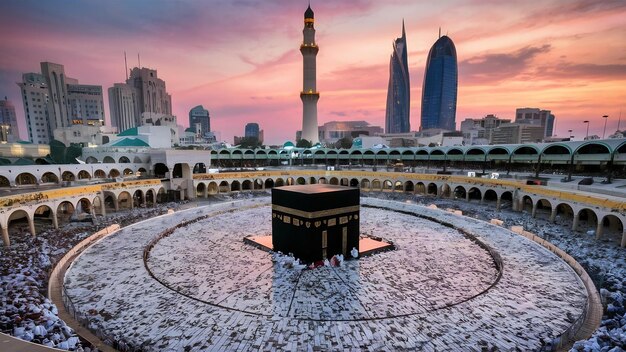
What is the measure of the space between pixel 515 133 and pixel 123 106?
651 feet

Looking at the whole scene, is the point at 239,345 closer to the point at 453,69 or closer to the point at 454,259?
the point at 454,259

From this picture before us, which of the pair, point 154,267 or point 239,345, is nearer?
point 239,345

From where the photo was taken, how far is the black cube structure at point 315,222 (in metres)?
16.3

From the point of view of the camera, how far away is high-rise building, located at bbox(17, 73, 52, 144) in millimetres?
94750

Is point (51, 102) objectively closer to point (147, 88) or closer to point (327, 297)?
point (147, 88)

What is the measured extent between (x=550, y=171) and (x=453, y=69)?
515 ft

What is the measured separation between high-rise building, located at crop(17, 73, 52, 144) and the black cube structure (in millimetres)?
118413

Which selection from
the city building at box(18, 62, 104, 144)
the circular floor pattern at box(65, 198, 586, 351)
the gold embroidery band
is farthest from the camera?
the city building at box(18, 62, 104, 144)

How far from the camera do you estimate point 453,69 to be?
17350 cm

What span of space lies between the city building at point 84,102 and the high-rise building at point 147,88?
31.3 meters

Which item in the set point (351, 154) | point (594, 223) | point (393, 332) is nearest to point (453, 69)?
point (351, 154)

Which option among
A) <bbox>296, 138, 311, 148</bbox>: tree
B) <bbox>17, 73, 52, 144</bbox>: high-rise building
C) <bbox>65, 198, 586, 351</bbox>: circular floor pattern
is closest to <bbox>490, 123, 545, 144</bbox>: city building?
<bbox>296, 138, 311, 148</bbox>: tree

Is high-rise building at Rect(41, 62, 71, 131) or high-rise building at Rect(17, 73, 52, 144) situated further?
high-rise building at Rect(41, 62, 71, 131)

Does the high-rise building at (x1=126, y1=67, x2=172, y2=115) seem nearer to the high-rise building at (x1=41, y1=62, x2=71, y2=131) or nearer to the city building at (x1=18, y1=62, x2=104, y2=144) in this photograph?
the city building at (x1=18, y1=62, x2=104, y2=144)
